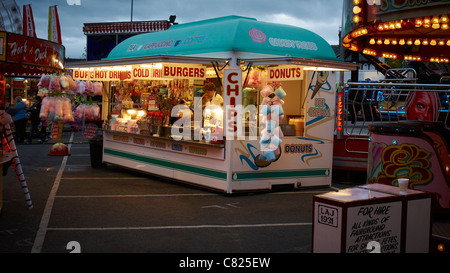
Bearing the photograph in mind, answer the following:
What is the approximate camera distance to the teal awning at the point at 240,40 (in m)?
10.5

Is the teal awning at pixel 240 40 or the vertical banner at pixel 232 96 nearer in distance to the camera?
the vertical banner at pixel 232 96

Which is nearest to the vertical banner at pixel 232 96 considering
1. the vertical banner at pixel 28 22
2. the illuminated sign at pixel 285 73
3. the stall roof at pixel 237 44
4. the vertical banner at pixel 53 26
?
the stall roof at pixel 237 44

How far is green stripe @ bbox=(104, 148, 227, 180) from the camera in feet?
33.7

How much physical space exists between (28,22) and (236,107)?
4056 mm

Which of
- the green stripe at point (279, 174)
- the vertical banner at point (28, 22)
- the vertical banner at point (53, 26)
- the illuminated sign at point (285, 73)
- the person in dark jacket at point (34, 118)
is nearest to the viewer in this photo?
the vertical banner at point (28, 22)

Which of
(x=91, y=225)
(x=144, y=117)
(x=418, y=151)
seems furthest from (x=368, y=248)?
(x=144, y=117)

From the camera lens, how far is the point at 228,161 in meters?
9.97

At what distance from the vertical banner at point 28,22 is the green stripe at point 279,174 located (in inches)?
182

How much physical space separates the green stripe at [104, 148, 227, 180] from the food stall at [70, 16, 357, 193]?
0.02m

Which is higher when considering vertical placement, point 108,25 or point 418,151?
point 108,25

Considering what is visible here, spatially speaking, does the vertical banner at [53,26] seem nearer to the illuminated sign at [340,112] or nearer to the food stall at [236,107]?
the food stall at [236,107]

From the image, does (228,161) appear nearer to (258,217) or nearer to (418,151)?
(258,217)

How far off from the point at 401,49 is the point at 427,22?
4.77m
